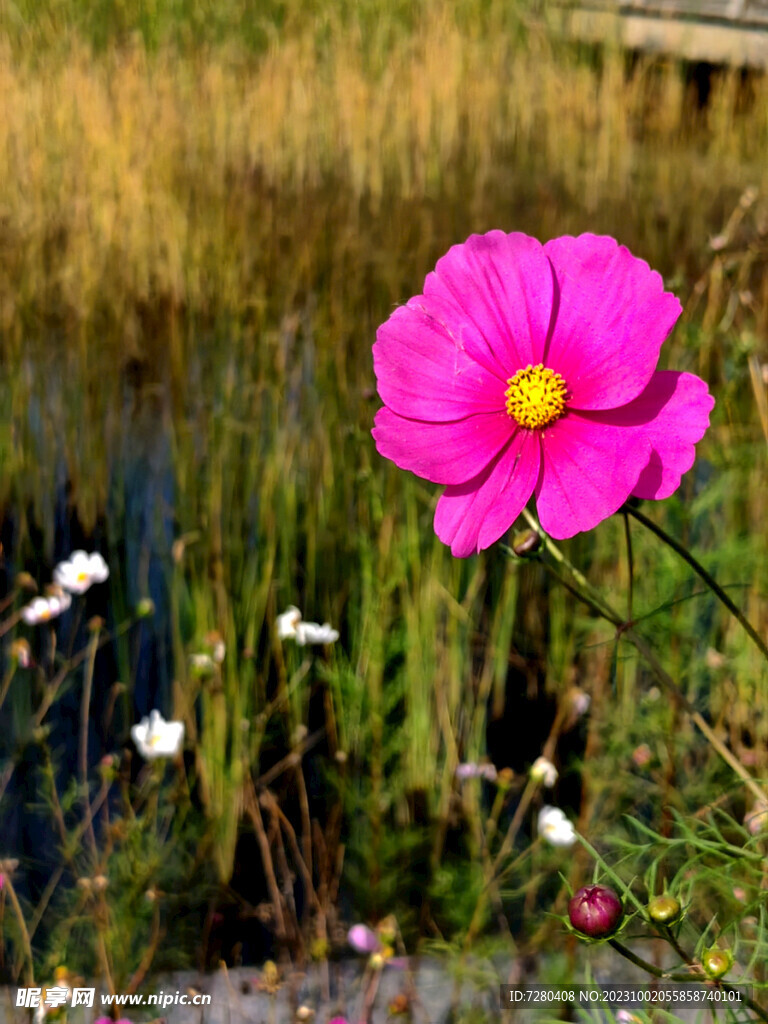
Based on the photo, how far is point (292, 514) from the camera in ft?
4.63

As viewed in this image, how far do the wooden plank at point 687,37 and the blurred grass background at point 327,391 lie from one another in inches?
49.4

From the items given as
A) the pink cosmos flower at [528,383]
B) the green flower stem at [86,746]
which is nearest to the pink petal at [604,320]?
the pink cosmos flower at [528,383]

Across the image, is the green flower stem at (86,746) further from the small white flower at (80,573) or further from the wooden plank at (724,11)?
the wooden plank at (724,11)

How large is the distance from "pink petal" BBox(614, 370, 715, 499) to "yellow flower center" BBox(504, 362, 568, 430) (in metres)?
0.04

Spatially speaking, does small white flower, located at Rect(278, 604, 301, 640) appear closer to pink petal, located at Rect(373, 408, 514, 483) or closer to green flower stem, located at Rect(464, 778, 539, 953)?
green flower stem, located at Rect(464, 778, 539, 953)

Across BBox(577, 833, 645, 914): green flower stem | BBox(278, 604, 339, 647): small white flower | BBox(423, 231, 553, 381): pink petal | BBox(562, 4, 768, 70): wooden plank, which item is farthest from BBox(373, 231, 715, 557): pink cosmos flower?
BBox(562, 4, 768, 70): wooden plank

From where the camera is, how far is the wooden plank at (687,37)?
3414 mm

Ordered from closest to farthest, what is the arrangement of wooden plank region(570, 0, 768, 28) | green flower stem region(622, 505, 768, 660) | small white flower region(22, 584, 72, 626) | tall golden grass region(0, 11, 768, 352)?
green flower stem region(622, 505, 768, 660) → small white flower region(22, 584, 72, 626) → tall golden grass region(0, 11, 768, 352) → wooden plank region(570, 0, 768, 28)

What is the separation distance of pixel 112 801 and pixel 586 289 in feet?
3.25

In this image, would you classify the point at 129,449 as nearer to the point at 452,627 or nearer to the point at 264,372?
the point at 264,372

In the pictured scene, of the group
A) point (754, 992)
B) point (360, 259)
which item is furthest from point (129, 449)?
point (754, 992)

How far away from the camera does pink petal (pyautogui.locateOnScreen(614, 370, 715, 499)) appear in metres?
0.46

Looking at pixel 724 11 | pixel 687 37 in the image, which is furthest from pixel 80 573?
pixel 724 11

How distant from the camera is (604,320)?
494 mm
